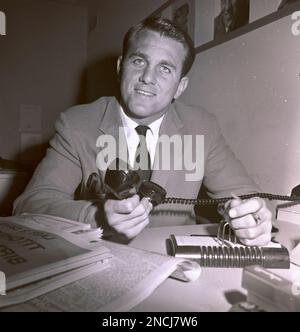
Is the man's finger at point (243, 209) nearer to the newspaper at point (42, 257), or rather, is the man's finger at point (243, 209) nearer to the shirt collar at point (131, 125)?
the newspaper at point (42, 257)

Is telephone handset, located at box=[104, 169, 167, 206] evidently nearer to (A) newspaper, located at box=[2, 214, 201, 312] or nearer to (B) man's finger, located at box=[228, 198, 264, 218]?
(A) newspaper, located at box=[2, 214, 201, 312]

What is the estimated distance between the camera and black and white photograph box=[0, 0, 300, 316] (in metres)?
0.52

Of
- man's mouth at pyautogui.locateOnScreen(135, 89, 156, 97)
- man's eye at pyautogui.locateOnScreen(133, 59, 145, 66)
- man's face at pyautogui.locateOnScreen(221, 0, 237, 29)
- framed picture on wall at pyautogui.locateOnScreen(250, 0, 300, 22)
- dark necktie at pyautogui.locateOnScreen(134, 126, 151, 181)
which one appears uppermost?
man's face at pyautogui.locateOnScreen(221, 0, 237, 29)

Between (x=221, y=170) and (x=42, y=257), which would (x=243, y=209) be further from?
(x=221, y=170)

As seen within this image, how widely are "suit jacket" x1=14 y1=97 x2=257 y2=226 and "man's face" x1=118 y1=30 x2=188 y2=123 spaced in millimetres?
103

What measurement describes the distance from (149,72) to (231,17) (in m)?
0.51

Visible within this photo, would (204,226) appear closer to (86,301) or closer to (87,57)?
(86,301)

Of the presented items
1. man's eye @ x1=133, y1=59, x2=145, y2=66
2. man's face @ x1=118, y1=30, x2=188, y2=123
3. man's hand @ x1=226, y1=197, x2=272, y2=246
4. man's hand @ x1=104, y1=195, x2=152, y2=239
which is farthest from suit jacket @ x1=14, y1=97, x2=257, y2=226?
man's hand @ x1=226, y1=197, x2=272, y2=246

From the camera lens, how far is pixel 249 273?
51 cm

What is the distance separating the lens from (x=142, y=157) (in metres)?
1.36

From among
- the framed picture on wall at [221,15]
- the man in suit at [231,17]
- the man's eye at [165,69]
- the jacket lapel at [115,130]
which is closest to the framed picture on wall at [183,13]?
the framed picture on wall at [221,15]

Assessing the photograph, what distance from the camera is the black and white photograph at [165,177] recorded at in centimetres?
52

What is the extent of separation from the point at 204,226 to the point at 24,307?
28.4 inches

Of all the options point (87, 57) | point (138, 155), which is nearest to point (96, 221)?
point (138, 155)
